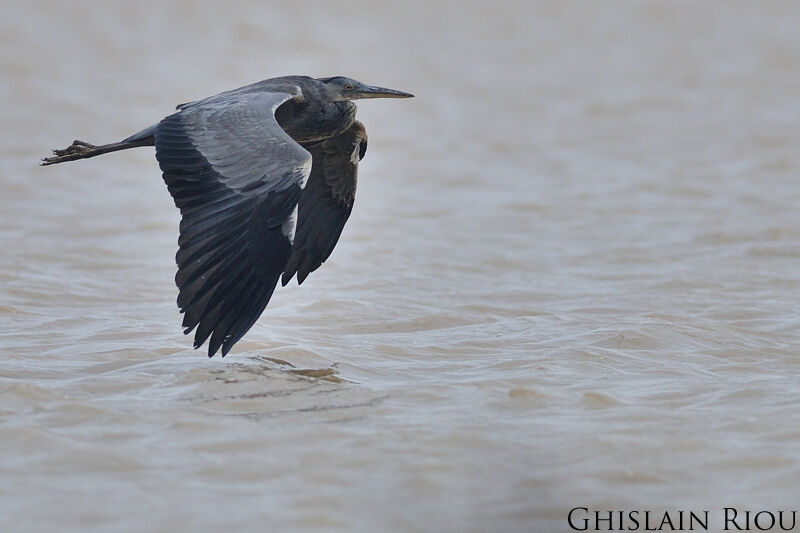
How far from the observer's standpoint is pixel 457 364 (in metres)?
7.61

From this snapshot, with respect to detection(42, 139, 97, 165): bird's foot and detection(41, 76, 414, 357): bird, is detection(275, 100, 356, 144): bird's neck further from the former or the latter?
detection(42, 139, 97, 165): bird's foot

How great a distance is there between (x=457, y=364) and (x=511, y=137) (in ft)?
29.9

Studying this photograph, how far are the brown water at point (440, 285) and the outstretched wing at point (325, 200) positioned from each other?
19.3 inches

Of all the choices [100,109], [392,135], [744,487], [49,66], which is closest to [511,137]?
[392,135]

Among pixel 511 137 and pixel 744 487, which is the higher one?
pixel 511 137

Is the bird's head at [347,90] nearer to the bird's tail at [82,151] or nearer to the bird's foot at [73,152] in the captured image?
the bird's tail at [82,151]

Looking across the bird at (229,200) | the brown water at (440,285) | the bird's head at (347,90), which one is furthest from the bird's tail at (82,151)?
the bird's head at (347,90)

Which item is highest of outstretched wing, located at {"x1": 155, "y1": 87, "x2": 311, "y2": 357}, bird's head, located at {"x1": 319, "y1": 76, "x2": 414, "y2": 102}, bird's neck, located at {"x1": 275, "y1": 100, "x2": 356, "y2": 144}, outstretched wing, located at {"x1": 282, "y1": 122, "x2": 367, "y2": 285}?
bird's head, located at {"x1": 319, "y1": 76, "x2": 414, "y2": 102}

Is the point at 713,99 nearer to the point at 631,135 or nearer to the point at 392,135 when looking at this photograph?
the point at 631,135

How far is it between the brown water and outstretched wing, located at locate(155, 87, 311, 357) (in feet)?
1.43

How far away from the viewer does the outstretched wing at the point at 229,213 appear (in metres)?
6.47

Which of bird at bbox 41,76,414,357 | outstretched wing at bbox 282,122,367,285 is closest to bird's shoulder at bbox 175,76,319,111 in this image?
bird at bbox 41,76,414,357

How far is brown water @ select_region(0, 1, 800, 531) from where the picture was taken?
17.7 feet

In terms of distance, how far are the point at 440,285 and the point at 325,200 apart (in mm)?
2179
